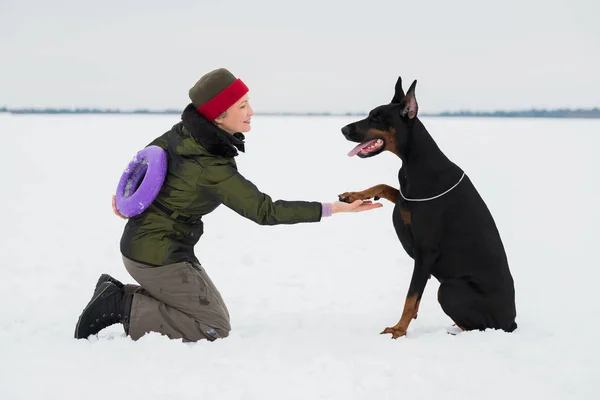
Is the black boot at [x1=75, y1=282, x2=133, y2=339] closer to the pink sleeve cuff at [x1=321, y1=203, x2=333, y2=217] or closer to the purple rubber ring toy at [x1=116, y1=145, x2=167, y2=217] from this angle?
the purple rubber ring toy at [x1=116, y1=145, x2=167, y2=217]

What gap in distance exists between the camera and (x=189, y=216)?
13.0 feet

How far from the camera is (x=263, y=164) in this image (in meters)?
15.2

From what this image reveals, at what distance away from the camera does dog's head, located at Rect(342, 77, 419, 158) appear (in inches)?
155

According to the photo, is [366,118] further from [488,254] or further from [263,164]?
[263,164]

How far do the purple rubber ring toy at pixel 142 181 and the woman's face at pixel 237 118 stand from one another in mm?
436

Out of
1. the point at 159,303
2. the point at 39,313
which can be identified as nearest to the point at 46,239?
the point at 39,313

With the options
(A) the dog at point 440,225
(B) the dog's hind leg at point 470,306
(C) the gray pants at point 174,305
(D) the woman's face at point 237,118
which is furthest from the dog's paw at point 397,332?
(D) the woman's face at point 237,118

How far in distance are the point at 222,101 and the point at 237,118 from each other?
18cm

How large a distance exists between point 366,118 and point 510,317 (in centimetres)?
162

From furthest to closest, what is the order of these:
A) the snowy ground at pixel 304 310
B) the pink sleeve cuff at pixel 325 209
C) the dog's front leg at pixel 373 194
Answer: the dog's front leg at pixel 373 194 < the pink sleeve cuff at pixel 325 209 < the snowy ground at pixel 304 310

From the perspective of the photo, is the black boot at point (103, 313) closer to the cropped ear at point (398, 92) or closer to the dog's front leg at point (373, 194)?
the dog's front leg at point (373, 194)

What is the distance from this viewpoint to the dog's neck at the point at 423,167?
3939mm

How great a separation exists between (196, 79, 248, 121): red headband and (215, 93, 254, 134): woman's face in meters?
0.05

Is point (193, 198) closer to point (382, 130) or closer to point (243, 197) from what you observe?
point (243, 197)
